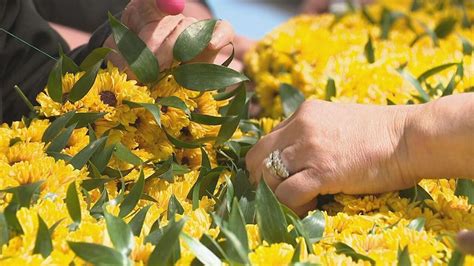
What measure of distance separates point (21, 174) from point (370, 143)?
410mm

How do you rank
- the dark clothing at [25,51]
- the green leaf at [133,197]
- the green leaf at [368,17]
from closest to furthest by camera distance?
the green leaf at [133,197] → the dark clothing at [25,51] → the green leaf at [368,17]

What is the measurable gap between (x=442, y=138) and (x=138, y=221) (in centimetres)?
36

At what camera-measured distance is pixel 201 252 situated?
79cm

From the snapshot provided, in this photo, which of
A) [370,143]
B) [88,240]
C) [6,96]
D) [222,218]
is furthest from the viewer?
[6,96]

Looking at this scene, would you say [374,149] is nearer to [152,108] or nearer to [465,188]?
[465,188]

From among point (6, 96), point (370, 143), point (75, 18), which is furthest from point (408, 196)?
point (75, 18)

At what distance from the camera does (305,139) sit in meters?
1.06

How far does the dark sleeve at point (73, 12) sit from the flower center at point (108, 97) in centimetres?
42

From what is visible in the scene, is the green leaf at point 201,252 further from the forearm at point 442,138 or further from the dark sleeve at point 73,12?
the dark sleeve at point 73,12

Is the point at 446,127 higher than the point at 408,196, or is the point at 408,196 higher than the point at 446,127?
the point at 446,127

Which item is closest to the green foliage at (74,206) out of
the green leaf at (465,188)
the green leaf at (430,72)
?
the green leaf at (465,188)

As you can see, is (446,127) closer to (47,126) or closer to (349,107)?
(349,107)

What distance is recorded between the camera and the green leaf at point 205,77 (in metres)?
1.08

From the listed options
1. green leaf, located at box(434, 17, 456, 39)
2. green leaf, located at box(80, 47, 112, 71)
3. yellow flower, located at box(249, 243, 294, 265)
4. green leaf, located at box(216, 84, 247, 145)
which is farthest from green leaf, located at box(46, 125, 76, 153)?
green leaf, located at box(434, 17, 456, 39)
